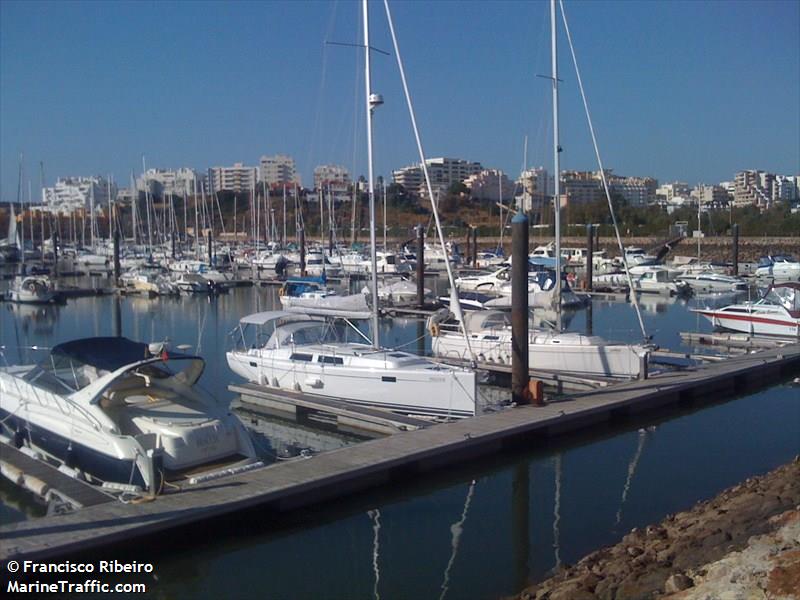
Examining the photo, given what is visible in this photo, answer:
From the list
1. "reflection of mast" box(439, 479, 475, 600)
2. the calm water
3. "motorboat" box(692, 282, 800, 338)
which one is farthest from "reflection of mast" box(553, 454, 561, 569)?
"motorboat" box(692, 282, 800, 338)

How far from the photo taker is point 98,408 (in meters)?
13.7

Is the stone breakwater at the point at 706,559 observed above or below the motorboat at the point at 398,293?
below

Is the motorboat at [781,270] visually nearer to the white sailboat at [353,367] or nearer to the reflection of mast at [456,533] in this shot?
the white sailboat at [353,367]

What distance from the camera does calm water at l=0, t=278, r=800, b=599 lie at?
35.9 ft

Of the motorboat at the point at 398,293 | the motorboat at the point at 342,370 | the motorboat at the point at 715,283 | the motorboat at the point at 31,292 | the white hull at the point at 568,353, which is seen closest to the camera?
the motorboat at the point at 342,370

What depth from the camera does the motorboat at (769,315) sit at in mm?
28859

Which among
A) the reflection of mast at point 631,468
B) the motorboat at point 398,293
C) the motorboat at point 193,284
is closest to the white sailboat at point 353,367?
the reflection of mast at point 631,468

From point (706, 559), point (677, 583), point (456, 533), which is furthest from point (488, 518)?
point (677, 583)

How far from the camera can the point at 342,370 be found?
1873cm

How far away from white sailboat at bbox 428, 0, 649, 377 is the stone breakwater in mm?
8857

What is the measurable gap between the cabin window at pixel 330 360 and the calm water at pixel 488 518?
1910 millimetres

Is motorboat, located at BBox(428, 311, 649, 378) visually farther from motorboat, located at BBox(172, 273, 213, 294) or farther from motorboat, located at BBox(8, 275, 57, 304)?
motorboat, located at BBox(172, 273, 213, 294)

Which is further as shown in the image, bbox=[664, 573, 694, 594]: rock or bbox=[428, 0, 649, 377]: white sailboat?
bbox=[428, 0, 649, 377]: white sailboat

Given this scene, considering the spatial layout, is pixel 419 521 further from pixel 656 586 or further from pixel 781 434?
pixel 781 434
